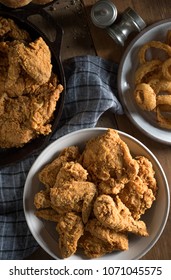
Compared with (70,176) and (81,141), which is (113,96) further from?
(70,176)

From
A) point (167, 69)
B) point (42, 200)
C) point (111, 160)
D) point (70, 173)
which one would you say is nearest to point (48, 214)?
point (42, 200)

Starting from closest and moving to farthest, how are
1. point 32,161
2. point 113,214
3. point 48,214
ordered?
point 113,214 < point 48,214 < point 32,161

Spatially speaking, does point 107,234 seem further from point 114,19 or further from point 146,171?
point 114,19

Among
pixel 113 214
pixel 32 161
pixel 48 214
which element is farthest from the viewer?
pixel 32 161

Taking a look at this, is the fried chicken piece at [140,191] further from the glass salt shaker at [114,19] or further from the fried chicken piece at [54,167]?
the glass salt shaker at [114,19]

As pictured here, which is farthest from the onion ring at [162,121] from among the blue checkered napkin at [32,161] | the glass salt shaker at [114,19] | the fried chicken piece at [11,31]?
the fried chicken piece at [11,31]

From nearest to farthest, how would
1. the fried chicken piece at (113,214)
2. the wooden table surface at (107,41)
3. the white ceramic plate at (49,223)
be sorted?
the fried chicken piece at (113,214), the white ceramic plate at (49,223), the wooden table surface at (107,41)

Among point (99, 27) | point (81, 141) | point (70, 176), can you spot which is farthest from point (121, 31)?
point (70, 176)
